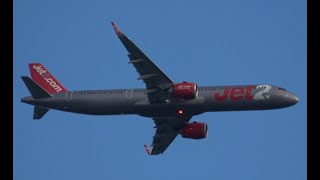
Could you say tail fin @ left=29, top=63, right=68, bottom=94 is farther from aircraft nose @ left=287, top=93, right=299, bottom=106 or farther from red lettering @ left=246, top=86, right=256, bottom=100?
aircraft nose @ left=287, top=93, right=299, bottom=106

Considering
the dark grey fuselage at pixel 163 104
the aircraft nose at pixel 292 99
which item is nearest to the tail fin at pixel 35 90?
the dark grey fuselage at pixel 163 104

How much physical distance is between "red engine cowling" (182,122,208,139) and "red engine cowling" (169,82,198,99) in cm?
913

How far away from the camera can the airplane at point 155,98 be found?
5897cm

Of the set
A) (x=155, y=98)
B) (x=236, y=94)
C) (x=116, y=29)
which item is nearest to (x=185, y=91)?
(x=155, y=98)

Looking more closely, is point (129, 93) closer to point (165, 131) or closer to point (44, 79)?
point (165, 131)

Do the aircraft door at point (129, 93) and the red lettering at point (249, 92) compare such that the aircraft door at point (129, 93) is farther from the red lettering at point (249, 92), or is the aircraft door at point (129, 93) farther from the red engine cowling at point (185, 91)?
the red lettering at point (249, 92)

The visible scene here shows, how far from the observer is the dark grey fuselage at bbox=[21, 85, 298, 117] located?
→ 59.1m

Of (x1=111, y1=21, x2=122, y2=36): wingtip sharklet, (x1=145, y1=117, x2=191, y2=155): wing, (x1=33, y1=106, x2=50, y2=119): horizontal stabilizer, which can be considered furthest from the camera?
(x1=145, y1=117, x2=191, y2=155): wing

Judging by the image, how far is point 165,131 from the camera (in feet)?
232

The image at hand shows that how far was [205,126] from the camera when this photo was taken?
6762cm

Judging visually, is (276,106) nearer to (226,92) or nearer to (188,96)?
(226,92)

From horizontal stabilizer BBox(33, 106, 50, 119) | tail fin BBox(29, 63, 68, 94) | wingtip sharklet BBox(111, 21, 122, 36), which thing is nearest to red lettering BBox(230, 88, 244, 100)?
wingtip sharklet BBox(111, 21, 122, 36)

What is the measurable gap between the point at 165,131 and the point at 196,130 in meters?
5.20
